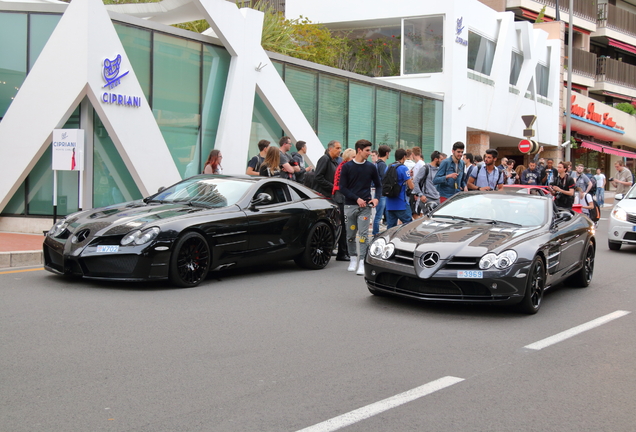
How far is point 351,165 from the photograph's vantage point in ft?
33.7

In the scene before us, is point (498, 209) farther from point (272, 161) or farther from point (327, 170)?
point (272, 161)

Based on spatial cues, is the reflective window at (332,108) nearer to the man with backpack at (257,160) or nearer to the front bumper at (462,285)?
the man with backpack at (257,160)

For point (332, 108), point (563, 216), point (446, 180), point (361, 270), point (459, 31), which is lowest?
point (361, 270)

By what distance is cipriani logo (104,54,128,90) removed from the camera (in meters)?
13.8

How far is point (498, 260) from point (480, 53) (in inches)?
947

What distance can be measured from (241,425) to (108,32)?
1147cm

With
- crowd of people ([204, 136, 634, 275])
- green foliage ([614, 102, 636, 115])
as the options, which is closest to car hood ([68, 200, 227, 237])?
crowd of people ([204, 136, 634, 275])

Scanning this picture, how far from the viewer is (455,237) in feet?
25.2

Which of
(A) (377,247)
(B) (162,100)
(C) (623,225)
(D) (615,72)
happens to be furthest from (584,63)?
(A) (377,247)

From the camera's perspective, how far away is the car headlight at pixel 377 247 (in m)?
7.83

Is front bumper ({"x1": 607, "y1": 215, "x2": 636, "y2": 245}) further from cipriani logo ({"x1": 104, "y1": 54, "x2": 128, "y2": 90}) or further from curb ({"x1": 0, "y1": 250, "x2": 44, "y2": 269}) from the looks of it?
curb ({"x1": 0, "y1": 250, "x2": 44, "y2": 269})

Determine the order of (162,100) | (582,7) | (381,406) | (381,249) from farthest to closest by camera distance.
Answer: (582,7)
(162,100)
(381,249)
(381,406)

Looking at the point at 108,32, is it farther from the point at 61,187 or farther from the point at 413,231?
the point at 413,231

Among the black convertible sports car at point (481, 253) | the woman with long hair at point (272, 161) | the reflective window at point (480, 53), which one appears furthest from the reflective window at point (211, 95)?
the reflective window at point (480, 53)
